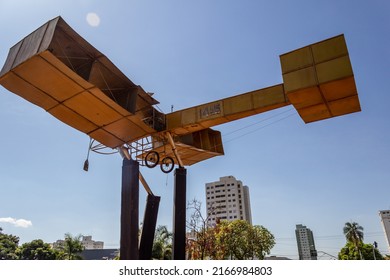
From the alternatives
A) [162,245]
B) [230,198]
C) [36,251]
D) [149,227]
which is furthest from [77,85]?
[230,198]

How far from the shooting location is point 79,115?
14.8 m

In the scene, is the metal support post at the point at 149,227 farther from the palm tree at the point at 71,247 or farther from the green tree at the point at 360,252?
the green tree at the point at 360,252

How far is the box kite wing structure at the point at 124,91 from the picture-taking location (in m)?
11.9

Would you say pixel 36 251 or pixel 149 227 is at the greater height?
pixel 36 251

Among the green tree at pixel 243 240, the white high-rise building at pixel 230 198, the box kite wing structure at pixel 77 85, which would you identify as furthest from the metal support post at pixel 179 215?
the white high-rise building at pixel 230 198

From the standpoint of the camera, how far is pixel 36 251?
5628 centimetres

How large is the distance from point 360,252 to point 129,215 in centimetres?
7779

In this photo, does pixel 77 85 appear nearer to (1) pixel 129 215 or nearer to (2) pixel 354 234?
(1) pixel 129 215

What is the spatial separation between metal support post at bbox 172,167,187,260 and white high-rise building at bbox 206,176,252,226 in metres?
133

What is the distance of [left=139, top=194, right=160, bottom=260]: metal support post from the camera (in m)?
15.1

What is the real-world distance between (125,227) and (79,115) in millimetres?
5690

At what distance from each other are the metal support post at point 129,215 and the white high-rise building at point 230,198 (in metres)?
134
